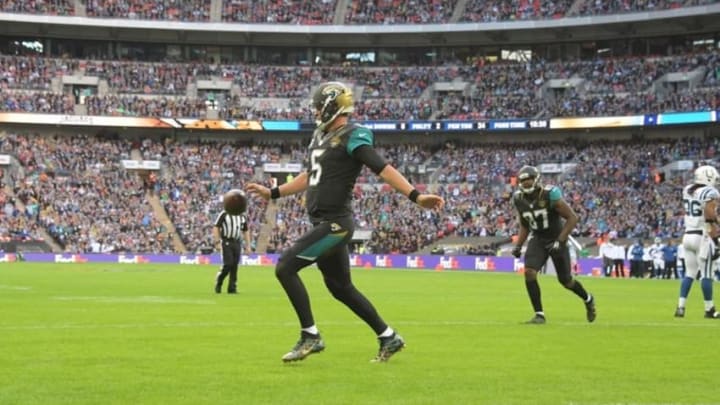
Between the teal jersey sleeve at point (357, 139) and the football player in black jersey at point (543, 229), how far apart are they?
23.0 ft

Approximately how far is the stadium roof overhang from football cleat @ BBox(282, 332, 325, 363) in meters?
69.6

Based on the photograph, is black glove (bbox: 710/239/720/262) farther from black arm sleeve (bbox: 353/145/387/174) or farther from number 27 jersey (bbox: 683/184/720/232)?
black arm sleeve (bbox: 353/145/387/174)

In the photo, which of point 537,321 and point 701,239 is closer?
point 537,321

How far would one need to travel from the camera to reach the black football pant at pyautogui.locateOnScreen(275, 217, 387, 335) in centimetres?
1106

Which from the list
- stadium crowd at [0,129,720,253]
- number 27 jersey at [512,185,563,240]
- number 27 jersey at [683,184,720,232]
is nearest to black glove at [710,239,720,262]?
number 27 jersey at [683,184,720,232]

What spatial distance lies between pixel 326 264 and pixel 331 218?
50cm

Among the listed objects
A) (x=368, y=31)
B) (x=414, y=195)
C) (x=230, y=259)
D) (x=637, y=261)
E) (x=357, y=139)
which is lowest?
(x=637, y=261)

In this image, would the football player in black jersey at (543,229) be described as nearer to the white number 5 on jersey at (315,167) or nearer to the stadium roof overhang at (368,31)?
the white number 5 on jersey at (315,167)

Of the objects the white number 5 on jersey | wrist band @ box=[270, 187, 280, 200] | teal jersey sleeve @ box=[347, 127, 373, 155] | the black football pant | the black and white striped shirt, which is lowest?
the black and white striped shirt

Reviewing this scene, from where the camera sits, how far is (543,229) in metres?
18.0

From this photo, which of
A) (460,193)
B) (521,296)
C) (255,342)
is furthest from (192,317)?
(460,193)

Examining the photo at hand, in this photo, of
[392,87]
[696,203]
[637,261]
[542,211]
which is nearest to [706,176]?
[696,203]

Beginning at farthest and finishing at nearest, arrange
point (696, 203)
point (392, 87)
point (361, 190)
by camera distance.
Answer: point (392, 87)
point (361, 190)
point (696, 203)

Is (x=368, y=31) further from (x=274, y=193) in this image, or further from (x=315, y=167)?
(x=315, y=167)
